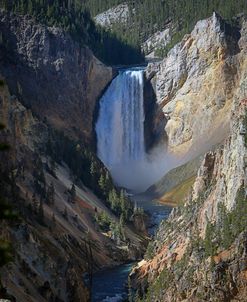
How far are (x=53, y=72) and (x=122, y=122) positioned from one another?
2111 cm

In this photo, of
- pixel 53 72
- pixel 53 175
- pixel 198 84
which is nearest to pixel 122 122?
pixel 198 84

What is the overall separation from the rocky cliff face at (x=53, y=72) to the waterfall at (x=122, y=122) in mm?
3562

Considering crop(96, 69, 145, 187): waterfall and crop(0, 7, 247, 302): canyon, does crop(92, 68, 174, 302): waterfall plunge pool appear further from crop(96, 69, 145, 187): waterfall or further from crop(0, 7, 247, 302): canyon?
crop(0, 7, 247, 302): canyon

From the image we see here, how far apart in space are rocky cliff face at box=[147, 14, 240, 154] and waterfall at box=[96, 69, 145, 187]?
16.0 feet

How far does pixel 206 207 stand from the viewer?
6769cm

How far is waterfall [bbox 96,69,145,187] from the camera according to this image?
15675 centimetres

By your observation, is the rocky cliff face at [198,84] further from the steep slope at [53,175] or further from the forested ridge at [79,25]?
the forested ridge at [79,25]

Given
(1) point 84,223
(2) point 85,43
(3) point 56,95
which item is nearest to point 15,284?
(1) point 84,223

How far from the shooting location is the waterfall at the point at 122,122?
514 ft

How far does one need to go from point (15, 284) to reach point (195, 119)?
4003 inches

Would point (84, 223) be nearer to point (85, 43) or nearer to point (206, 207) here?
point (206, 207)

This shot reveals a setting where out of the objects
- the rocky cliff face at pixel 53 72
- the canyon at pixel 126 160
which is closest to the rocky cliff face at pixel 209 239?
the canyon at pixel 126 160

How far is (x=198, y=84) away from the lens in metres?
151

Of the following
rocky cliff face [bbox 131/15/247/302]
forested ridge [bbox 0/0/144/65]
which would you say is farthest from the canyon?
forested ridge [bbox 0/0/144/65]
